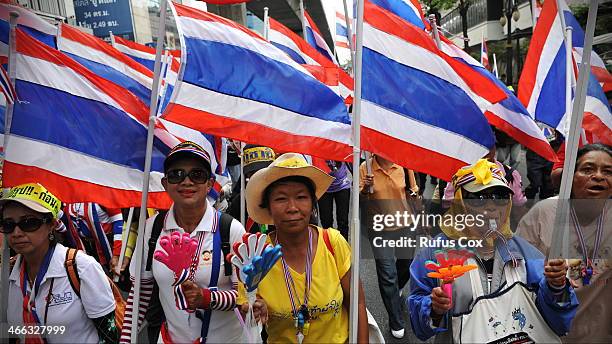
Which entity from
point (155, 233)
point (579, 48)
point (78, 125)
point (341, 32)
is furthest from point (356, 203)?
point (341, 32)

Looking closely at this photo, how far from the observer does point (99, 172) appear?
292 centimetres

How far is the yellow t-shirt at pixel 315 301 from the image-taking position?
7.49 ft

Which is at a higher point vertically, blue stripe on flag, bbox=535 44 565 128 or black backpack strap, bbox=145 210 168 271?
blue stripe on flag, bbox=535 44 565 128

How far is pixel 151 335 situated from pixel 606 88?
4.81 metres

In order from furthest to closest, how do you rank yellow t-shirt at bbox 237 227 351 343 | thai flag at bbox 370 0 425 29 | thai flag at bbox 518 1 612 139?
thai flag at bbox 518 1 612 139
thai flag at bbox 370 0 425 29
yellow t-shirt at bbox 237 227 351 343

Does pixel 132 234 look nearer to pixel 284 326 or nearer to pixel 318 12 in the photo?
pixel 284 326

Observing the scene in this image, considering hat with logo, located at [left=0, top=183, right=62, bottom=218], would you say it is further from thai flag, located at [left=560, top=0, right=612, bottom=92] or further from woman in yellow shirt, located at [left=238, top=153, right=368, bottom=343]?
thai flag, located at [left=560, top=0, right=612, bottom=92]

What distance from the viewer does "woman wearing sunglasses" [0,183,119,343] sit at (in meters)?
2.33

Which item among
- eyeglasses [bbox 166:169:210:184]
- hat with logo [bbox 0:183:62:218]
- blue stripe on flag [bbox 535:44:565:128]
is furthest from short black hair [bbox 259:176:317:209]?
blue stripe on flag [bbox 535:44:565:128]

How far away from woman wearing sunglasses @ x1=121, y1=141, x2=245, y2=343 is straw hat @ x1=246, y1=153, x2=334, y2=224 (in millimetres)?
142

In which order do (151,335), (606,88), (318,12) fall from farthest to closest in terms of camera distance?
(318,12), (606,88), (151,335)

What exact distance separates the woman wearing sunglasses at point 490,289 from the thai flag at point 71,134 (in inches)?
72.6

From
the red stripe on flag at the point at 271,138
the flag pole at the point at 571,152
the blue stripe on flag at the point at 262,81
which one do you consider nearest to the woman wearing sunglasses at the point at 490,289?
the flag pole at the point at 571,152

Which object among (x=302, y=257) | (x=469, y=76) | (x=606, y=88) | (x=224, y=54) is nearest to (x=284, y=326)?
(x=302, y=257)
